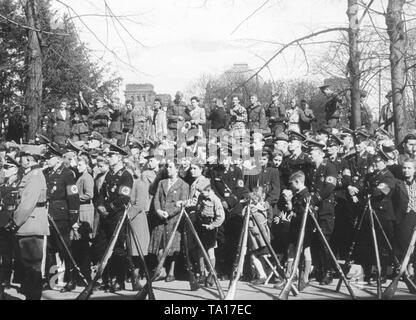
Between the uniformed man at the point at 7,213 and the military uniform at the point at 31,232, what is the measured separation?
69 centimetres

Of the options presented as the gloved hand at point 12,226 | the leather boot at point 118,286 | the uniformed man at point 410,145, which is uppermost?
the uniformed man at point 410,145

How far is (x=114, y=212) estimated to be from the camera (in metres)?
7.94

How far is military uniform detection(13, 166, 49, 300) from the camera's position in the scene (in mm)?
6703

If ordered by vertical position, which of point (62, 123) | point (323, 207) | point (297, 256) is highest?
point (62, 123)

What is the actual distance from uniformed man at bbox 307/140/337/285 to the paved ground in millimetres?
271

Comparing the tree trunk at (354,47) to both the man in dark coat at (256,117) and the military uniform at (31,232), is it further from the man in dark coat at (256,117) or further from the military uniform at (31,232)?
the military uniform at (31,232)

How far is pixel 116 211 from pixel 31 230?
149cm

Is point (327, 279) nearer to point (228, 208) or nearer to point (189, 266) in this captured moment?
point (228, 208)

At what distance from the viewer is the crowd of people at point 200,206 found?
24.8ft

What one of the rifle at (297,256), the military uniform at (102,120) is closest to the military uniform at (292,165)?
the rifle at (297,256)

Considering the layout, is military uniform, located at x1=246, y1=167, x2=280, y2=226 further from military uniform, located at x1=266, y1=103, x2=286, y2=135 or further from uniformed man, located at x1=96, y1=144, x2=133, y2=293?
military uniform, located at x1=266, y1=103, x2=286, y2=135

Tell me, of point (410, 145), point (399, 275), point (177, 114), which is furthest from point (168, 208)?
point (177, 114)
